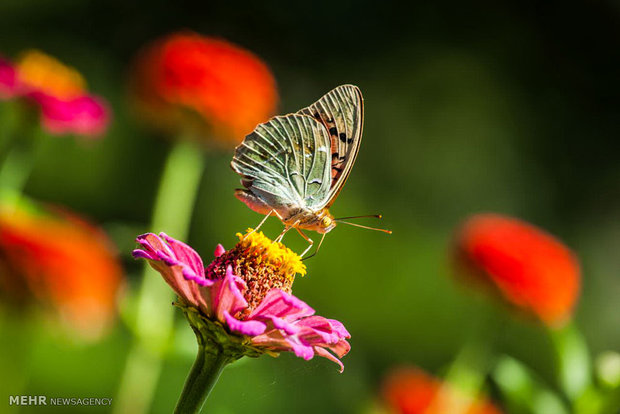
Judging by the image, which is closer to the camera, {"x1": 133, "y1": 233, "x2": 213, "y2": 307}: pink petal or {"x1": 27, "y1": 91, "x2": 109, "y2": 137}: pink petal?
{"x1": 133, "y1": 233, "x2": 213, "y2": 307}: pink petal

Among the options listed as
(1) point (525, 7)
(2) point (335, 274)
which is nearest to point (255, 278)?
(2) point (335, 274)

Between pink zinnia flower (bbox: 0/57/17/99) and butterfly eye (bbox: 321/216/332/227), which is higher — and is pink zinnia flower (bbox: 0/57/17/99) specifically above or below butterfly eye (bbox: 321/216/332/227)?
above

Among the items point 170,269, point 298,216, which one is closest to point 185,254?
point 170,269

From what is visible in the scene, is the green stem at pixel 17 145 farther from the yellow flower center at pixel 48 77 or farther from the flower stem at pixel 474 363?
the flower stem at pixel 474 363

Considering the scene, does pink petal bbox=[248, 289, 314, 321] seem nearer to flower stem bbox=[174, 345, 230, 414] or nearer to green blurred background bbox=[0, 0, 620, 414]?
flower stem bbox=[174, 345, 230, 414]

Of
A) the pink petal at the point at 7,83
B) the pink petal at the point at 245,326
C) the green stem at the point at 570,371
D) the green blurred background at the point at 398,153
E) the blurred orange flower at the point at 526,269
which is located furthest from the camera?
the green blurred background at the point at 398,153

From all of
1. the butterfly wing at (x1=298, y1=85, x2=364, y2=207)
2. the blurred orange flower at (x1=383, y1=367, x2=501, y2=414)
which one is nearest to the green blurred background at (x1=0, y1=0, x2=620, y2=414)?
the blurred orange flower at (x1=383, y1=367, x2=501, y2=414)

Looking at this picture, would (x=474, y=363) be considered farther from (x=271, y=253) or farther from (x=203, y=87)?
(x=271, y=253)

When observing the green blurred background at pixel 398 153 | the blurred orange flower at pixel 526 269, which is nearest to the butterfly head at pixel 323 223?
the blurred orange flower at pixel 526 269
